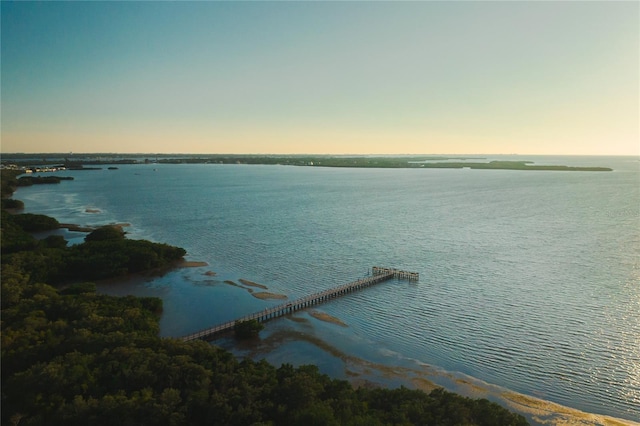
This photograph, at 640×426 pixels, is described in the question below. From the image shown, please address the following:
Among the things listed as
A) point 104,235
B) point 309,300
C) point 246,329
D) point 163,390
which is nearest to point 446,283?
point 309,300

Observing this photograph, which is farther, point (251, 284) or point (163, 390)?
point (251, 284)

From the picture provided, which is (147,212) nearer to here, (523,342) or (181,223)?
(181,223)

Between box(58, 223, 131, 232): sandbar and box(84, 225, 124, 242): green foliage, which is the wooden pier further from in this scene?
box(58, 223, 131, 232): sandbar

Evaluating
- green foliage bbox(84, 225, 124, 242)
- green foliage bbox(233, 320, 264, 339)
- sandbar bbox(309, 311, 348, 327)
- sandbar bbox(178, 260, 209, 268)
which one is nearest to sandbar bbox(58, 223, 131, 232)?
green foliage bbox(84, 225, 124, 242)

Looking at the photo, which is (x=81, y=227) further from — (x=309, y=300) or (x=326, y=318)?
(x=326, y=318)

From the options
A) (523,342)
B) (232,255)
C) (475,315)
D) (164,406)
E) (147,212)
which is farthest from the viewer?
(147,212)

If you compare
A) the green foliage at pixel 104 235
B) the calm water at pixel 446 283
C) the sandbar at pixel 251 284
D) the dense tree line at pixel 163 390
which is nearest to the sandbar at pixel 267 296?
the calm water at pixel 446 283

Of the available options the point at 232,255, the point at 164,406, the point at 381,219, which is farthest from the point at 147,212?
the point at 164,406
